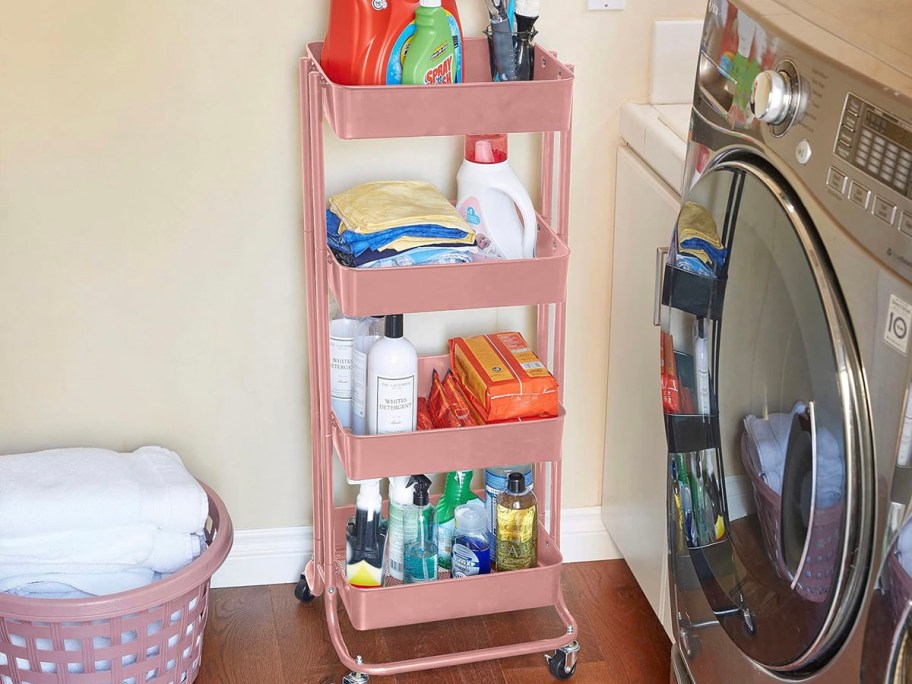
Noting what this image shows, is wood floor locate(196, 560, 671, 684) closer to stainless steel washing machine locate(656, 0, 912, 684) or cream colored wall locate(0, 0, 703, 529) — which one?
cream colored wall locate(0, 0, 703, 529)

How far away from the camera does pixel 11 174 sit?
1.73 meters

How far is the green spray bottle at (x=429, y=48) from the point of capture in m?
1.46

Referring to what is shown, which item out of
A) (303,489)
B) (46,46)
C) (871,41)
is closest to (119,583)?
(303,489)

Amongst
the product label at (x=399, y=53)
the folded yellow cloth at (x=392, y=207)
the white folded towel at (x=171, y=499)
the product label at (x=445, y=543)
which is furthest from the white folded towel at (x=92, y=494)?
the product label at (x=399, y=53)

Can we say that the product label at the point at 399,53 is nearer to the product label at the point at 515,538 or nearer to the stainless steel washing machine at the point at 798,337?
the stainless steel washing machine at the point at 798,337

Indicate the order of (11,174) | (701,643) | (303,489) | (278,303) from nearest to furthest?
1. (701,643)
2. (11,174)
3. (278,303)
4. (303,489)

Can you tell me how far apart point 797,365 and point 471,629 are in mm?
1088

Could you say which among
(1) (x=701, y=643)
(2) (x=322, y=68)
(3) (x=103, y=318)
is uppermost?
(2) (x=322, y=68)

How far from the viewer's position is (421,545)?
181cm

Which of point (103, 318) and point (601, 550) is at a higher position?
point (103, 318)

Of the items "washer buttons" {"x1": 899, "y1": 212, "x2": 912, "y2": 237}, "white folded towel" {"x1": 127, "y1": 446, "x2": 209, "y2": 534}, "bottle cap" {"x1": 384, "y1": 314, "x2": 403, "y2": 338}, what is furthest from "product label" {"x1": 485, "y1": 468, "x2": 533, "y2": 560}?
"washer buttons" {"x1": 899, "y1": 212, "x2": 912, "y2": 237}

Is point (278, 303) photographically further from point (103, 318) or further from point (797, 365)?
point (797, 365)

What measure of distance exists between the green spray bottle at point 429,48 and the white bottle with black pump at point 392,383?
347mm

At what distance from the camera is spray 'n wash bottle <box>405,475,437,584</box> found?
5.88 feet
